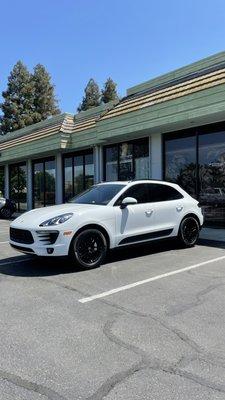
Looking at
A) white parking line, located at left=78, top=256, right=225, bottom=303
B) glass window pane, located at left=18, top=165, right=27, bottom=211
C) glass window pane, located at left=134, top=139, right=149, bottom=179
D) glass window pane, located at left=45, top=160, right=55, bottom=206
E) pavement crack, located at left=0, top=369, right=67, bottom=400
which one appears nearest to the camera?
pavement crack, located at left=0, top=369, right=67, bottom=400

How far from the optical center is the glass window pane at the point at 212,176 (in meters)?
13.4

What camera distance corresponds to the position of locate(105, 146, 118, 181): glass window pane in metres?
17.9

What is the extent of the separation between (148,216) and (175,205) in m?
A: 0.92

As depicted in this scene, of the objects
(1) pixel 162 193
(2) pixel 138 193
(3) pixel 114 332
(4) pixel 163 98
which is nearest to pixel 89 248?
(2) pixel 138 193

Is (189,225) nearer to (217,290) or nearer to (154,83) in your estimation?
(217,290)

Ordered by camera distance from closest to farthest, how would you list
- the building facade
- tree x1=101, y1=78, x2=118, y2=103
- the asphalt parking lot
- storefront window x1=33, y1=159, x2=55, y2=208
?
the asphalt parking lot < the building facade < storefront window x1=33, y1=159, x2=55, y2=208 < tree x1=101, y1=78, x2=118, y2=103

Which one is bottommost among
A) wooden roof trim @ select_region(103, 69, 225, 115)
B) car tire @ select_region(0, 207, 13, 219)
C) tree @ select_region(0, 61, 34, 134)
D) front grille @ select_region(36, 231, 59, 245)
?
car tire @ select_region(0, 207, 13, 219)

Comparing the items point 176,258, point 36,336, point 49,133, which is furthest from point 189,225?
point 49,133

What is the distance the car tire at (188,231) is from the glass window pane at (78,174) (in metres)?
10.5

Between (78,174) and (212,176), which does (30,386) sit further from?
(78,174)

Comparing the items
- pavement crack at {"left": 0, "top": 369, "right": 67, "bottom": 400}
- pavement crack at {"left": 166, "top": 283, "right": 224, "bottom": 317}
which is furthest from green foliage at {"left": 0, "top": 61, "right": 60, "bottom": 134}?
pavement crack at {"left": 0, "top": 369, "right": 67, "bottom": 400}

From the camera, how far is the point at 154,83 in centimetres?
1734

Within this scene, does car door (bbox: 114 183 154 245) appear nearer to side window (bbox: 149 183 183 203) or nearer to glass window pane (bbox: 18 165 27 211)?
side window (bbox: 149 183 183 203)

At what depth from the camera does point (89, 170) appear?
19.5m
